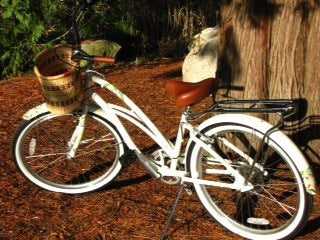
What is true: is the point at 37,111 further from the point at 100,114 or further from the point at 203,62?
the point at 203,62

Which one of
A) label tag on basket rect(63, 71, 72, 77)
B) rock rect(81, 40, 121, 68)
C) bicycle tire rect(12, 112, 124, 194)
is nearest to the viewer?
label tag on basket rect(63, 71, 72, 77)

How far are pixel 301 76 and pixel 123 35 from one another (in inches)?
211

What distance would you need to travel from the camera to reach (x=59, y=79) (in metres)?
3.63

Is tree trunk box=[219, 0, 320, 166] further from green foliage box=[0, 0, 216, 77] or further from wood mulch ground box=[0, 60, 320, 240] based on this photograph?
green foliage box=[0, 0, 216, 77]

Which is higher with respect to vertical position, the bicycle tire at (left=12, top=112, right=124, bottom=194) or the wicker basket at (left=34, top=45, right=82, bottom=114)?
the wicker basket at (left=34, top=45, right=82, bottom=114)

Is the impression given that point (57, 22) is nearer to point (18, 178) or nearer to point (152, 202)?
point (18, 178)

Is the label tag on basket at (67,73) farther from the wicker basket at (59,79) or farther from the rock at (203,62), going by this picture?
the rock at (203,62)

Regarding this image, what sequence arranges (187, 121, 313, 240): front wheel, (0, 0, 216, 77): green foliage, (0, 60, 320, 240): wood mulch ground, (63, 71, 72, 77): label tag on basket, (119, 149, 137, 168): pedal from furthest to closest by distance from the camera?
(0, 0, 216, 77): green foliage, (119, 149, 137, 168): pedal, (0, 60, 320, 240): wood mulch ground, (63, 71, 72, 77): label tag on basket, (187, 121, 313, 240): front wheel

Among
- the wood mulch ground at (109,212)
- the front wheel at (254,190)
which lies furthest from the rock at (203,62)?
the front wheel at (254,190)

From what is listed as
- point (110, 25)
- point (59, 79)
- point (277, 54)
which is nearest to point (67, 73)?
point (59, 79)

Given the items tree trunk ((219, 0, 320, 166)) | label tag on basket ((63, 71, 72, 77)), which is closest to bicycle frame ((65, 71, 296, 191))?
label tag on basket ((63, 71, 72, 77))

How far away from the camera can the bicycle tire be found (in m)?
4.19

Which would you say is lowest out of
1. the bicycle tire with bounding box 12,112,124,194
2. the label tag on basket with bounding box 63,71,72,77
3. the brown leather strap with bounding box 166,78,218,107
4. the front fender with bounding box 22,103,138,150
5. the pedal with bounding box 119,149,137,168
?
the bicycle tire with bounding box 12,112,124,194

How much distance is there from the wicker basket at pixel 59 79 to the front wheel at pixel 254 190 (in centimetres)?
93
